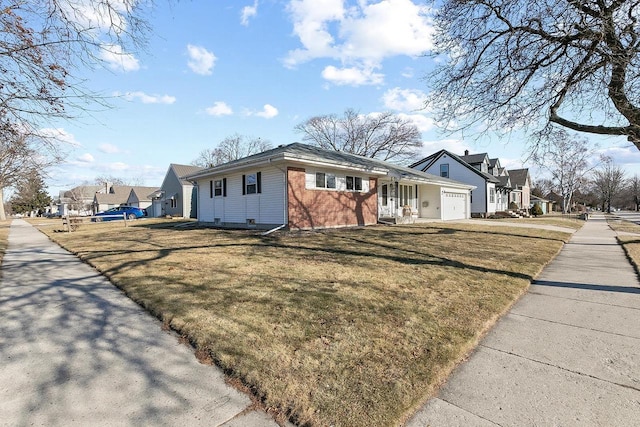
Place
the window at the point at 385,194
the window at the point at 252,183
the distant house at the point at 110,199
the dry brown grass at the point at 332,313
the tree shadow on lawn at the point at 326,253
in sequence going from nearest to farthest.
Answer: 1. the dry brown grass at the point at 332,313
2. the tree shadow on lawn at the point at 326,253
3. the window at the point at 252,183
4. the window at the point at 385,194
5. the distant house at the point at 110,199

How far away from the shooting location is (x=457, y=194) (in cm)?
2658

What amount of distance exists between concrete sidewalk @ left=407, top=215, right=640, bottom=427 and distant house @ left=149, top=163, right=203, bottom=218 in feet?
93.4

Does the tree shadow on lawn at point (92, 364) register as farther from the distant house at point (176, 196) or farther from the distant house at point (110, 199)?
the distant house at point (110, 199)

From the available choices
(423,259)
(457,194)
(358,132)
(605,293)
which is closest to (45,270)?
(423,259)

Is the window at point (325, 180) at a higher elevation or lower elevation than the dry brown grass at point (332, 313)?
higher

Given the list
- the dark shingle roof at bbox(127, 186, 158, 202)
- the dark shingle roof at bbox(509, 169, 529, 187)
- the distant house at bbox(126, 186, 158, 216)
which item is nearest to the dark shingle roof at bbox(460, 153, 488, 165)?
the dark shingle roof at bbox(509, 169, 529, 187)

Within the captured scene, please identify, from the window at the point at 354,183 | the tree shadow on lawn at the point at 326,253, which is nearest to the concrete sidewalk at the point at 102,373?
the tree shadow on lawn at the point at 326,253

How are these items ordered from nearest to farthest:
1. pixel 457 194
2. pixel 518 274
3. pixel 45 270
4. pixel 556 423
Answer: pixel 556 423, pixel 518 274, pixel 45 270, pixel 457 194

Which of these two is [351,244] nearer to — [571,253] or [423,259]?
[423,259]

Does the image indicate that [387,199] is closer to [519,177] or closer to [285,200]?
[285,200]

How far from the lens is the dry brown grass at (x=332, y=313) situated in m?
2.60

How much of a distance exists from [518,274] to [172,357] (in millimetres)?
6363

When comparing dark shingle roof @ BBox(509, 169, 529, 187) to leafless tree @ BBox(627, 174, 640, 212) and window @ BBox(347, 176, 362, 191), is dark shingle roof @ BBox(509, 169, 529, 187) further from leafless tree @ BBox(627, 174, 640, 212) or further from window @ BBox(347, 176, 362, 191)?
leafless tree @ BBox(627, 174, 640, 212)

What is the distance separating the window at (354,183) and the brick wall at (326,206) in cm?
25
